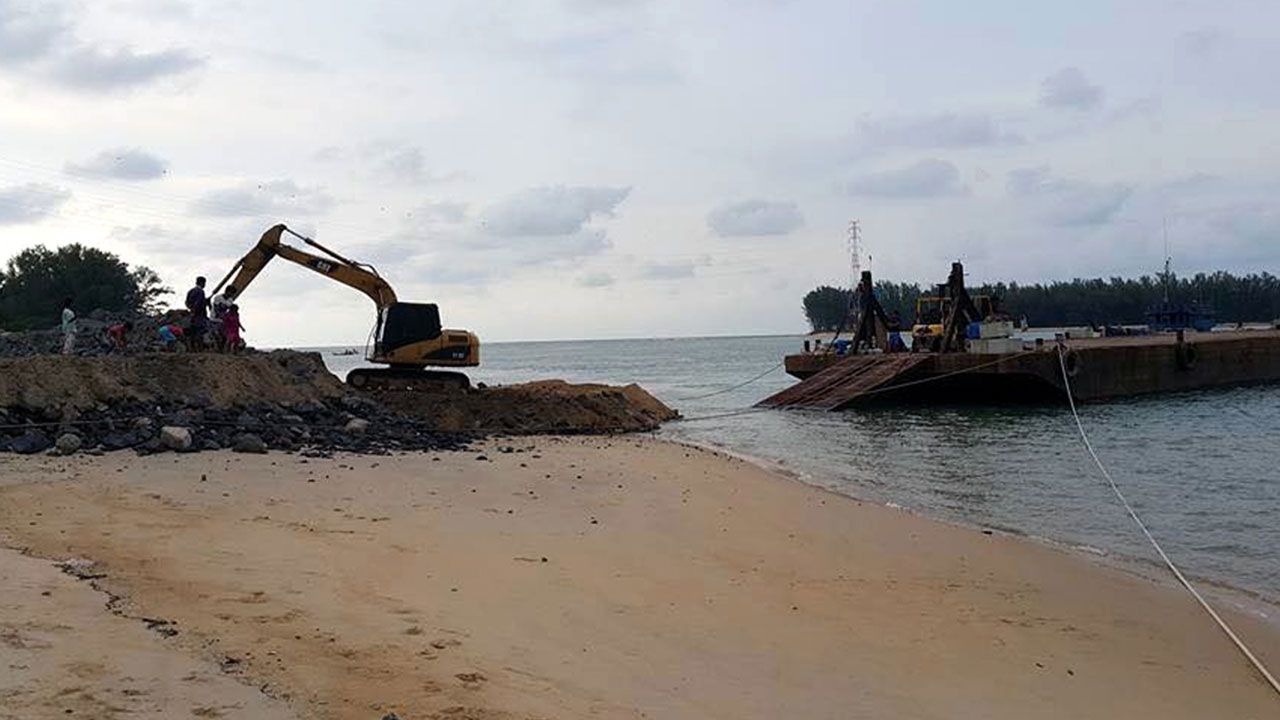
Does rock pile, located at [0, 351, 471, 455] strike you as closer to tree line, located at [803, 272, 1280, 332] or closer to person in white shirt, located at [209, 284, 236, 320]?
person in white shirt, located at [209, 284, 236, 320]

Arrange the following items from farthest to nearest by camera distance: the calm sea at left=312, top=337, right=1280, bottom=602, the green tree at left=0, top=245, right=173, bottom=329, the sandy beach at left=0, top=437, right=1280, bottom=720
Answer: the green tree at left=0, top=245, right=173, bottom=329 < the calm sea at left=312, top=337, right=1280, bottom=602 < the sandy beach at left=0, top=437, right=1280, bottom=720

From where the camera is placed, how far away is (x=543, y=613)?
6.84 meters

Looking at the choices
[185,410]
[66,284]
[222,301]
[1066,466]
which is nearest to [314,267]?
[222,301]

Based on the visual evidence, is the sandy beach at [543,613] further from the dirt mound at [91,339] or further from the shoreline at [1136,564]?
the dirt mound at [91,339]

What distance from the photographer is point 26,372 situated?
49.0 ft

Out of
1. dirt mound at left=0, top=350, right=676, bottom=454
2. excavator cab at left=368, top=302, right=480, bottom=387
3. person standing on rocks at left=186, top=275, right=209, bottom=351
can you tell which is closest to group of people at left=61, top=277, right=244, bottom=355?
person standing on rocks at left=186, top=275, right=209, bottom=351

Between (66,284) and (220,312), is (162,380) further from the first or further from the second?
(66,284)

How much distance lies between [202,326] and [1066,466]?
18061 millimetres

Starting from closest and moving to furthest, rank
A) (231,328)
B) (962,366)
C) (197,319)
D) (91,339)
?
(197,319) < (231,328) < (91,339) < (962,366)

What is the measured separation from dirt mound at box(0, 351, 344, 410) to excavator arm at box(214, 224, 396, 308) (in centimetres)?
350

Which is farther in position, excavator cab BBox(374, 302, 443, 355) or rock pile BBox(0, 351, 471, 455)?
excavator cab BBox(374, 302, 443, 355)

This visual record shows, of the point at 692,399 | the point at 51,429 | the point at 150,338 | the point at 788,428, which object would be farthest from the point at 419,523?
the point at 692,399

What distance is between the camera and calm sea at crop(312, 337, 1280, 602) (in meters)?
12.3

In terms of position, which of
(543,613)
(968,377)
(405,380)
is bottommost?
(543,613)
